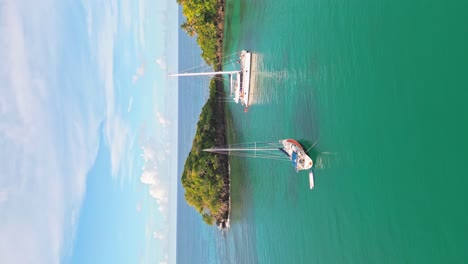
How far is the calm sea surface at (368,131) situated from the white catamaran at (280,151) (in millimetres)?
880

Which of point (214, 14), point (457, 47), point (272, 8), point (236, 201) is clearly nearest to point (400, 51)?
point (457, 47)

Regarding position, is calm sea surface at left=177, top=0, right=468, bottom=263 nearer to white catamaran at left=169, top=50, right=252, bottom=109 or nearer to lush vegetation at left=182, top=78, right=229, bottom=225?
white catamaran at left=169, top=50, right=252, bottom=109

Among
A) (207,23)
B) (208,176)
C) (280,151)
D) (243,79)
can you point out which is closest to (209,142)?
(208,176)

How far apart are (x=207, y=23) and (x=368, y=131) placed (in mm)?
45045

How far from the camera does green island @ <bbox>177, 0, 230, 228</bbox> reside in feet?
175

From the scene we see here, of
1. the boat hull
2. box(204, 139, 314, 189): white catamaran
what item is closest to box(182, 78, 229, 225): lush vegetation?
box(204, 139, 314, 189): white catamaran

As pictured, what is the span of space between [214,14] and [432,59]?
49568mm

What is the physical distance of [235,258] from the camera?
5025 centimetres

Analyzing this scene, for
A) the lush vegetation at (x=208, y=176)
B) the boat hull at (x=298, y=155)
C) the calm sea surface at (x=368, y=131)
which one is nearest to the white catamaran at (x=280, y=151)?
the boat hull at (x=298, y=155)

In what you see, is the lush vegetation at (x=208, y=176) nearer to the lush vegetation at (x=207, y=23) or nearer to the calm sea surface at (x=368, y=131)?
the lush vegetation at (x=207, y=23)

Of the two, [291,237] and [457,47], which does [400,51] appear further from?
[291,237]

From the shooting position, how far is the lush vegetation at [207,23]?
61750 millimetres

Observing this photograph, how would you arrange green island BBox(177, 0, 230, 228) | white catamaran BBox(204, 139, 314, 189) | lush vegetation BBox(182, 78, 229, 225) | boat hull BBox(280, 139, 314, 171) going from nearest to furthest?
boat hull BBox(280, 139, 314, 171) → white catamaran BBox(204, 139, 314, 189) → lush vegetation BBox(182, 78, 229, 225) → green island BBox(177, 0, 230, 228)

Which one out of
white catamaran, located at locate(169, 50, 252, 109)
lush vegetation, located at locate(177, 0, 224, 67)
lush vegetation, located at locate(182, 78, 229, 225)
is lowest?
lush vegetation, located at locate(182, 78, 229, 225)
